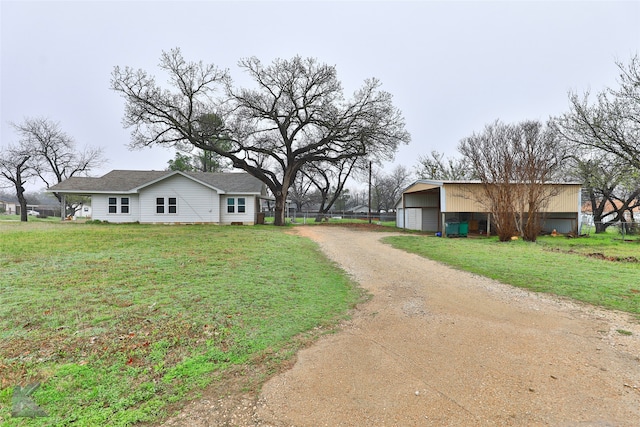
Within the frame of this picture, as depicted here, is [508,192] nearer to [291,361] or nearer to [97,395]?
[291,361]

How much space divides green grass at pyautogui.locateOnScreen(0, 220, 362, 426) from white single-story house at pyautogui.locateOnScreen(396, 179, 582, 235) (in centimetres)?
1319

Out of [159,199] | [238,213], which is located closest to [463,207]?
[238,213]

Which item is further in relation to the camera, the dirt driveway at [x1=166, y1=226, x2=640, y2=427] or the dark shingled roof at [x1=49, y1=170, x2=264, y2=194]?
the dark shingled roof at [x1=49, y1=170, x2=264, y2=194]

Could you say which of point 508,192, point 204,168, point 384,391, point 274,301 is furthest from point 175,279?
point 204,168

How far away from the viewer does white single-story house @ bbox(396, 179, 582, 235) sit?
58.5ft

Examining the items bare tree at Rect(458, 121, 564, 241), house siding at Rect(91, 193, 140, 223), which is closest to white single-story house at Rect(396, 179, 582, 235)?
bare tree at Rect(458, 121, 564, 241)

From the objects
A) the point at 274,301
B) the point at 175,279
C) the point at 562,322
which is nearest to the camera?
the point at 562,322

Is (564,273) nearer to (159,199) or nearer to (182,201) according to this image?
(182,201)

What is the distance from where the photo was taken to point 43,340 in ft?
10.8

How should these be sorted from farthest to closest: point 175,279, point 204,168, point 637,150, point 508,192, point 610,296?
point 204,168 → point 637,150 → point 508,192 → point 175,279 → point 610,296

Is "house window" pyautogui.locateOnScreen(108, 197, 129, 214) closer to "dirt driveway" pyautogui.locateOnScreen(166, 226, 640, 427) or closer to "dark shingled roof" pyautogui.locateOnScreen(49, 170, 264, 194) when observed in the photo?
"dark shingled roof" pyautogui.locateOnScreen(49, 170, 264, 194)

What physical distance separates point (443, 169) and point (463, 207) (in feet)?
62.4

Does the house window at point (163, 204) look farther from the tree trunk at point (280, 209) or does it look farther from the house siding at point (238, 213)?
the tree trunk at point (280, 209)

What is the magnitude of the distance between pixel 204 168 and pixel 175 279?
36.6 metres
